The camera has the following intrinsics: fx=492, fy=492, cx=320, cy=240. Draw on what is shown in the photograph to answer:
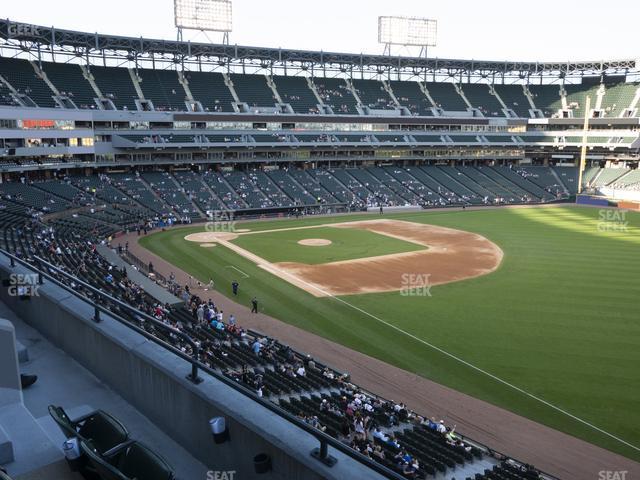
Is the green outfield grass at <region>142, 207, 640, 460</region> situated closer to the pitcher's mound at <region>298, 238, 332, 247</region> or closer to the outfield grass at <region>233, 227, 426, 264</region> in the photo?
the outfield grass at <region>233, 227, 426, 264</region>

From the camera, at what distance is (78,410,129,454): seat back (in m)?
4.60

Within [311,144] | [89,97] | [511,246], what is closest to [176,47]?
[89,97]

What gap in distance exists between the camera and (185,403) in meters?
5.39

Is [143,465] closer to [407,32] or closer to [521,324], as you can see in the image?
[521,324]

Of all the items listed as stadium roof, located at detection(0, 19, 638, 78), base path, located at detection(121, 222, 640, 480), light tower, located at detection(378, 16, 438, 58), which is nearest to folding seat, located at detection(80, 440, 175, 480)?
base path, located at detection(121, 222, 640, 480)

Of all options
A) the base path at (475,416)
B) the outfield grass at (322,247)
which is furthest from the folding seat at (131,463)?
the outfield grass at (322,247)

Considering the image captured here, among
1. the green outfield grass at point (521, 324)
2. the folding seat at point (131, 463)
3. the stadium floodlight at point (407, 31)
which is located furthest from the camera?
the stadium floodlight at point (407, 31)

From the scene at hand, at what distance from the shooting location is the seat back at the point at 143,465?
13.1 ft

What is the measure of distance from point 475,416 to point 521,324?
10.5m

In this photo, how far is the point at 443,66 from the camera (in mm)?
94000

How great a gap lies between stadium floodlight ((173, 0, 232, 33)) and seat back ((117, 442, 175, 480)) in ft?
277

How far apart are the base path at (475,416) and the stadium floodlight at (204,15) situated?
67864 mm

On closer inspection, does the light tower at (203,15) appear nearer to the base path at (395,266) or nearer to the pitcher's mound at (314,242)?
the base path at (395,266)

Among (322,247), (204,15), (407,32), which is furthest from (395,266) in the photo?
(407,32)
